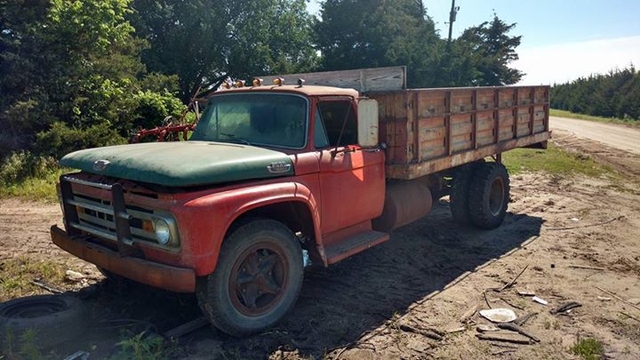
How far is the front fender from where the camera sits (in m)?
3.74

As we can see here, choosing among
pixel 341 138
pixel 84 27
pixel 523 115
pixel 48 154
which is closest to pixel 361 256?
pixel 341 138

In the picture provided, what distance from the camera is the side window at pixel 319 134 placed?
499cm

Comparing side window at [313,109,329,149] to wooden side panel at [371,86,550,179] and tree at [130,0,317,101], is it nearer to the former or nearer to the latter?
wooden side panel at [371,86,550,179]

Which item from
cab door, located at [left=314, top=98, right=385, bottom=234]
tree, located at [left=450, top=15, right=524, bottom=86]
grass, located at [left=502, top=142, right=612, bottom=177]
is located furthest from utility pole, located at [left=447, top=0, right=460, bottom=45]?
cab door, located at [left=314, top=98, right=385, bottom=234]

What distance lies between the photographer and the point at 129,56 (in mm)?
16125

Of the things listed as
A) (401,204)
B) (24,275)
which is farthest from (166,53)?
(401,204)

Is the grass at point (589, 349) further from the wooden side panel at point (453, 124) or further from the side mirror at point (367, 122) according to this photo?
the side mirror at point (367, 122)

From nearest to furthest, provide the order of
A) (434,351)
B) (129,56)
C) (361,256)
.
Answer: (434,351) → (361,256) → (129,56)

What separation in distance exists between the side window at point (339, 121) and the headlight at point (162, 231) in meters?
1.98

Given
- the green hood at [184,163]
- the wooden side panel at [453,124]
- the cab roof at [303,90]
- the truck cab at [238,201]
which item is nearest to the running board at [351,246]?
the truck cab at [238,201]

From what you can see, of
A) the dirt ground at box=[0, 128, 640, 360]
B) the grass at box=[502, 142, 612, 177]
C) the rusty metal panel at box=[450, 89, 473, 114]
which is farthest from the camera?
the grass at box=[502, 142, 612, 177]

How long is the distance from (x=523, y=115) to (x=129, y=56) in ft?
40.9

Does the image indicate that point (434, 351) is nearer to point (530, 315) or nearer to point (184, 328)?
point (530, 315)

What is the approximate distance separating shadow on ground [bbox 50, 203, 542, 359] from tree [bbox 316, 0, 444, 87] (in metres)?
19.6
